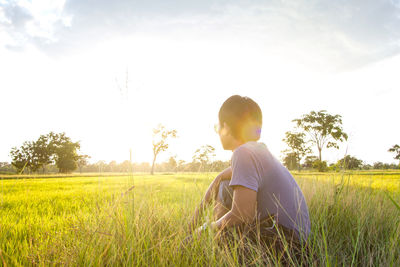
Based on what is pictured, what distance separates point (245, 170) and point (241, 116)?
0.61m

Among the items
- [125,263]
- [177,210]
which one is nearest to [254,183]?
[125,263]

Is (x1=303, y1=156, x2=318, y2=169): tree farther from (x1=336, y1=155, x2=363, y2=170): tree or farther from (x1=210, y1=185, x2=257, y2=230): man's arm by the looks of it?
(x1=210, y1=185, x2=257, y2=230): man's arm

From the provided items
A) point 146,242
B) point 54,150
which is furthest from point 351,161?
point 54,150

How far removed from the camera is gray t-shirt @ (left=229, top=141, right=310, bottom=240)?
1844 millimetres

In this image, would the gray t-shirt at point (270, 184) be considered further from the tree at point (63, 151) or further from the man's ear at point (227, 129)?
the tree at point (63, 151)

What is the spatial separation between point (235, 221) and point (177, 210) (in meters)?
1.36

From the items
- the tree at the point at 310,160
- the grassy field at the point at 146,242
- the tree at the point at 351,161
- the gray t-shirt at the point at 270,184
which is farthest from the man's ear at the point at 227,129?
the tree at the point at 310,160

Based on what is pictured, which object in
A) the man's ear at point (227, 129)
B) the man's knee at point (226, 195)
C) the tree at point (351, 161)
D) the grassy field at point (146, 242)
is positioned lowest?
the grassy field at point (146, 242)

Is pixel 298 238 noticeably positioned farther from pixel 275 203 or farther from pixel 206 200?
pixel 206 200

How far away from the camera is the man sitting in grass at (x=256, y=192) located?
1795 mm

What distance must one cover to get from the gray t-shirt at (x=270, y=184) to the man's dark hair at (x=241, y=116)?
277 mm

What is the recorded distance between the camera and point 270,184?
1941 millimetres

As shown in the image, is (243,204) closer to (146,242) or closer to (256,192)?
(256,192)

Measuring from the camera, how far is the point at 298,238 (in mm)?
1924
